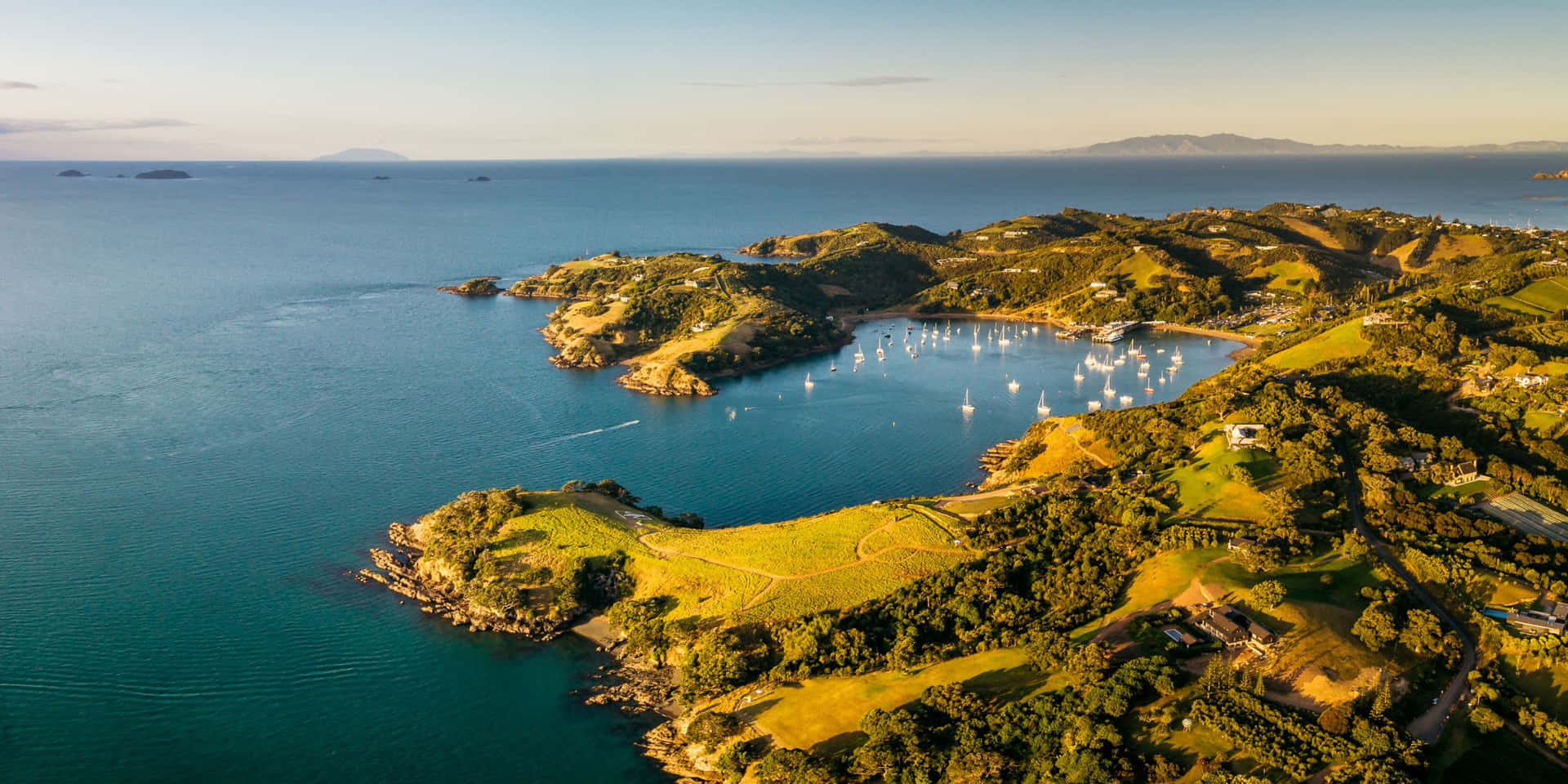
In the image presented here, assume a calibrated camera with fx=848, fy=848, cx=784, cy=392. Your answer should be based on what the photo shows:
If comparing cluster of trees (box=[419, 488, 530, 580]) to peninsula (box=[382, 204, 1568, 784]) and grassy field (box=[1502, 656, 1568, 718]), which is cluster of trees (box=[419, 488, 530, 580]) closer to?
peninsula (box=[382, 204, 1568, 784])

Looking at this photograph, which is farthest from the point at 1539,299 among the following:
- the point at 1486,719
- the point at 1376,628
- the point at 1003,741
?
the point at 1003,741

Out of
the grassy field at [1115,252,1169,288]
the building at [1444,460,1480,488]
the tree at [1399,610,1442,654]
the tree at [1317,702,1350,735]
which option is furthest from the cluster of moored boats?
the tree at [1317,702,1350,735]

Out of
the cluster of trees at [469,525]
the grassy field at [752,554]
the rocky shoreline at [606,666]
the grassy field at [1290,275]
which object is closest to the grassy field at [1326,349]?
the grassy field at [1290,275]

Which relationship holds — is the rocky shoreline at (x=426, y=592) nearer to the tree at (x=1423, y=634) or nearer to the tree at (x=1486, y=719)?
the tree at (x=1423, y=634)

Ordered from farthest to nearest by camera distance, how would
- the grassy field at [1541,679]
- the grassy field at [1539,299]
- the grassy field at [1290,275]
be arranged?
the grassy field at [1290,275] < the grassy field at [1539,299] < the grassy field at [1541,679]

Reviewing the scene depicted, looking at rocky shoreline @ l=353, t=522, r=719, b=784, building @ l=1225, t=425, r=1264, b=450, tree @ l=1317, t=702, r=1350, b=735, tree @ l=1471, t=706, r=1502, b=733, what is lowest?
rocky shoreline @ l=353, t=522, r=719, b=784

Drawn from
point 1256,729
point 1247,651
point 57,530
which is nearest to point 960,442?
point 1247,651

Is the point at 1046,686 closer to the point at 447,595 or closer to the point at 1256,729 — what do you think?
the point at 1256,729
